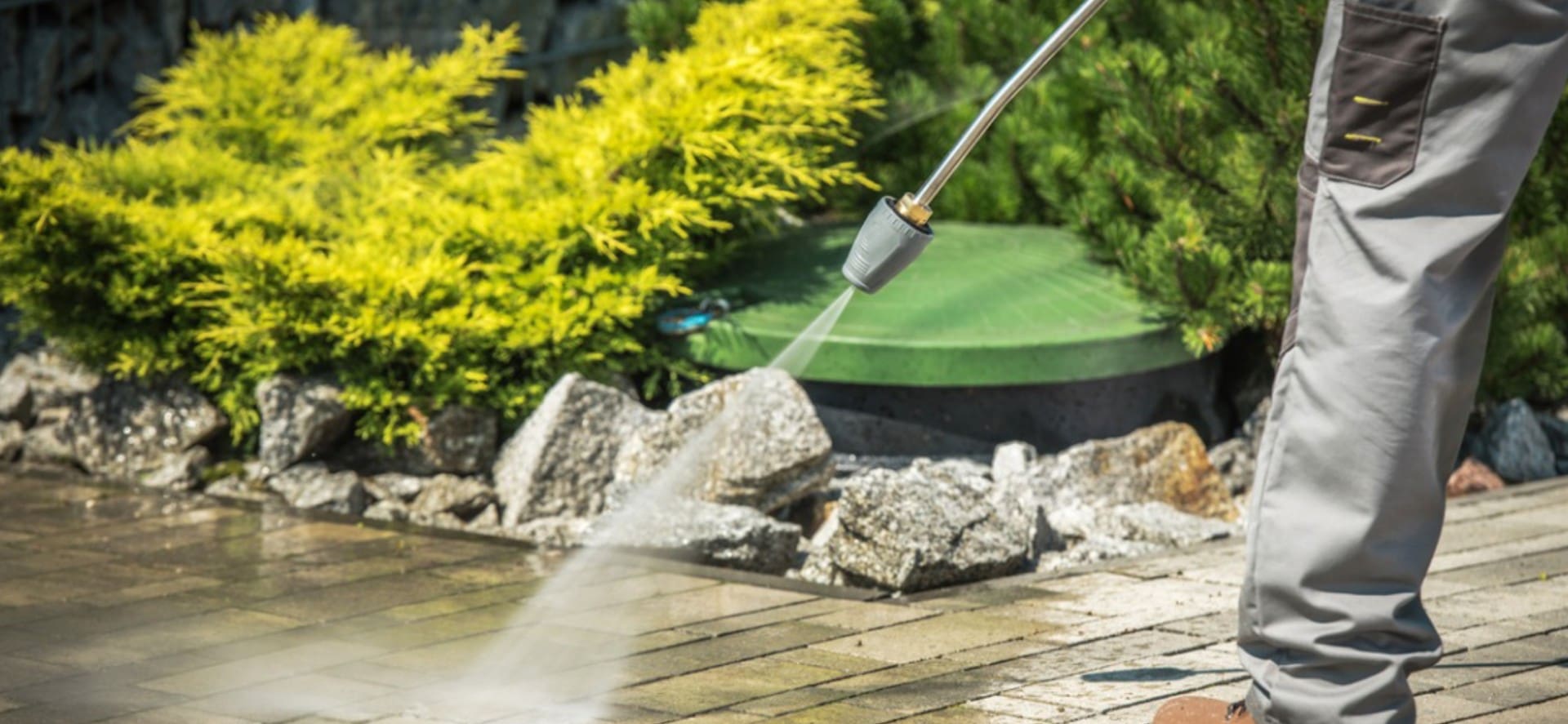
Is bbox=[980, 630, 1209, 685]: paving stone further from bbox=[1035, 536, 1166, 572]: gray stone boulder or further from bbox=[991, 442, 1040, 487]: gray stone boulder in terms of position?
bbox=[991, 442, 1040, 487]: gray stone boulder

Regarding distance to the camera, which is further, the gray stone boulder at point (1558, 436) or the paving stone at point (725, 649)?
the gray stone boulder at point (1558, 436)

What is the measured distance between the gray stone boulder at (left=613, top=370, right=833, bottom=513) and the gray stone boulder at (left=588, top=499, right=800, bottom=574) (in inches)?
7.6

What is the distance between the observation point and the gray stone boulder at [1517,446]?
19.3 ft

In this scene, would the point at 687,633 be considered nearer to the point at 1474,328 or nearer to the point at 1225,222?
Result: the point at 1474,328

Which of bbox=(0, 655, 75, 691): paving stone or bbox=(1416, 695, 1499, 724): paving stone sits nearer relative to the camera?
bbox=(1416, 695, 1499, 724): paving stone

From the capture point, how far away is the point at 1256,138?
572 cm

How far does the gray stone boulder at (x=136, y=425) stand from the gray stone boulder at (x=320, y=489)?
1.40ft

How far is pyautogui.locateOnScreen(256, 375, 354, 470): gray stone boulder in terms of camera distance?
551cm

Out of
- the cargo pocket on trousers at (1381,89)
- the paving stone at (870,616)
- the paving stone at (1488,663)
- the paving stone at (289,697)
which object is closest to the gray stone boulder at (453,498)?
the paving stone at (870,616)

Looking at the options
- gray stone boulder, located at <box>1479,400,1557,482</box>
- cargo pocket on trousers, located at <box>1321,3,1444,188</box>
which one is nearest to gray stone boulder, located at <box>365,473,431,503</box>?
gray stone boulder, located at <box>1479,400,1557,482</box>

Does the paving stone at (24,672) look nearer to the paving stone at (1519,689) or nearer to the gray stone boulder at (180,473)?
the gray stone boulder at (180,473)

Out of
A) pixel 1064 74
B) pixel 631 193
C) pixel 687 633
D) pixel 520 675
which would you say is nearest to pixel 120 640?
pixel 520 675

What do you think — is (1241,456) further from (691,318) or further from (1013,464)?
(691,318)

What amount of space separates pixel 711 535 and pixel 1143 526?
1.25m
